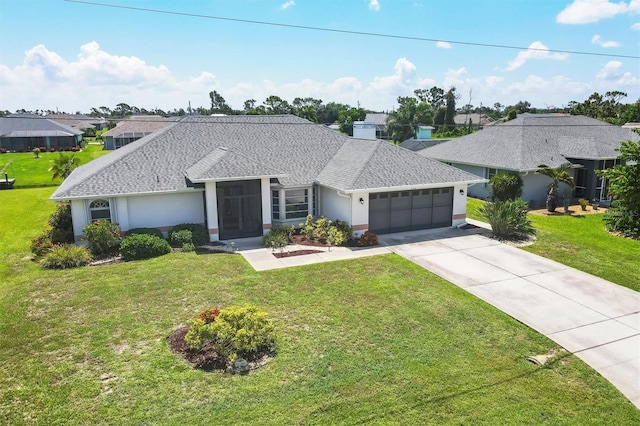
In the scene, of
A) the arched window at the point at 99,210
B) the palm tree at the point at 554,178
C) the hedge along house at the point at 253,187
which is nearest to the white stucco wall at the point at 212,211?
the hedge along house at the point at 253,187

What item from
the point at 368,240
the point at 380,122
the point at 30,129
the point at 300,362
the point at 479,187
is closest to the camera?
the point at 300,362

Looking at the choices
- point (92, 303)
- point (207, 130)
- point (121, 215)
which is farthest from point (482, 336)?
point (207, 130)

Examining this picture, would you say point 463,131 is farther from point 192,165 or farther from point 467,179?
point 192,165

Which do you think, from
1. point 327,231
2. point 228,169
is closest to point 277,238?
point 327,231

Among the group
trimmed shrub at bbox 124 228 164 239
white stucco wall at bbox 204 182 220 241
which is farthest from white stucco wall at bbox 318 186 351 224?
trimmed shrub at bbox 124 228 164 239

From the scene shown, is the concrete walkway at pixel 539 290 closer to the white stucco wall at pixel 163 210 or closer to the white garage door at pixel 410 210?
the white garage door at pixel 410 210

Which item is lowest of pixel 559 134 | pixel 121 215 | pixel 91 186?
pixel 121 215

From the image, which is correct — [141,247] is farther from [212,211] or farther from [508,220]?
[508,220]
